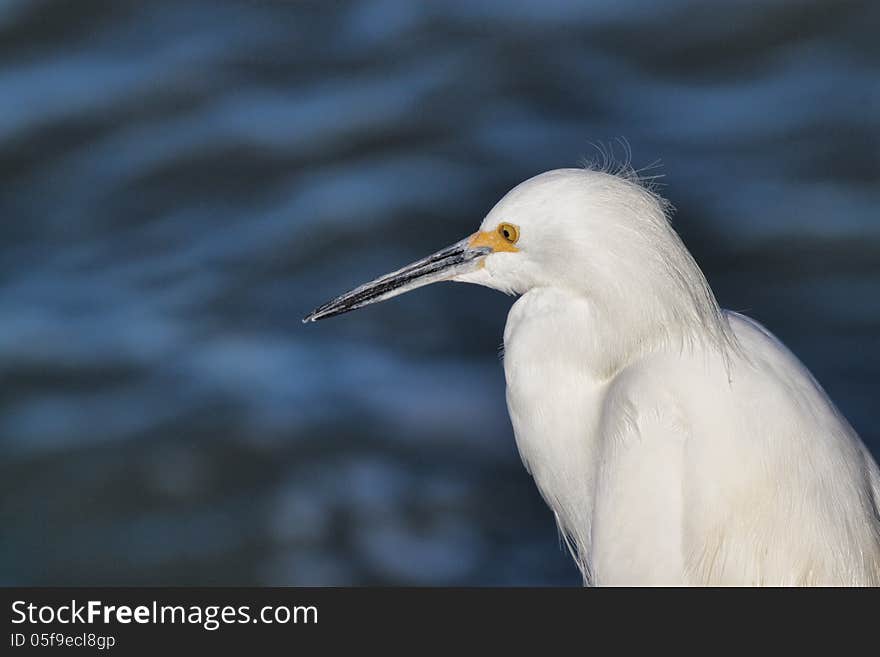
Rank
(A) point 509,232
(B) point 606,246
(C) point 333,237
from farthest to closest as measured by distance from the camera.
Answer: (C) point 333,237 < (A) point 509,232 < (B) point 606,246

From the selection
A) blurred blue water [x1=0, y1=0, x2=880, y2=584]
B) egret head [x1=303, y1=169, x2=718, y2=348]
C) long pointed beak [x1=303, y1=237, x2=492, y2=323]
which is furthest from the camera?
blurred blue water [x1=0, y1=0, x2=880, y2=584]

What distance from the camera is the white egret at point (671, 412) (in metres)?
2.76

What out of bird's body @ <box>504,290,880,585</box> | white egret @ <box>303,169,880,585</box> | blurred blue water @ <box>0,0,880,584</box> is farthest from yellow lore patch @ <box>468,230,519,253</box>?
blurred blue water @ <box>0,0,880,584</box>

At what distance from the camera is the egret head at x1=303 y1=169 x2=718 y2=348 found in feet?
Answer: 8.98

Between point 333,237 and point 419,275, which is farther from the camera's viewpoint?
point 333,237

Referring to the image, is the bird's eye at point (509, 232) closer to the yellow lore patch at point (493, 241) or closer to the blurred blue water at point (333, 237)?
the yellow lore patch at point (493, 241)

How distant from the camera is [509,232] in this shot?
287 cm

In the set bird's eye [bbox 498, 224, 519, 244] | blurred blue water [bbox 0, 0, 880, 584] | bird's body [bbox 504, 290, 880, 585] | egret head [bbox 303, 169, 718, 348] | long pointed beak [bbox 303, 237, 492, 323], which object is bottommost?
bird's body [bbox 504, 290, 880, 585]

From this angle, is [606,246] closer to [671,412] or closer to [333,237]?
[671,412]

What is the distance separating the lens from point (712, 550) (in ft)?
9.09

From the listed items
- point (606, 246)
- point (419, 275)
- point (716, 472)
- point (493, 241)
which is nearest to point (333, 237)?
point (419, 275)

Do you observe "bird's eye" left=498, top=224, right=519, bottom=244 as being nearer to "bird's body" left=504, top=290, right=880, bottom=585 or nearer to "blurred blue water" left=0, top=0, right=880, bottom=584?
"bird's body" left=504, top=290, right=880, bottom=585

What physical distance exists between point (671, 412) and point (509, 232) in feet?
1.63

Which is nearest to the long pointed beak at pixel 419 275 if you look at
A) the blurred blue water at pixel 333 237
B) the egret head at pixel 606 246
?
the egret head at pixel 606 246
